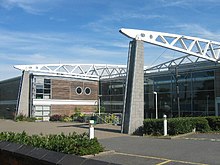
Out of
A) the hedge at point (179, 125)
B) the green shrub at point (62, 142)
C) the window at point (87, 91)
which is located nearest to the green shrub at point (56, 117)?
the window at point (87, 91)

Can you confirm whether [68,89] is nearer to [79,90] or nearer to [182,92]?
[79,90]

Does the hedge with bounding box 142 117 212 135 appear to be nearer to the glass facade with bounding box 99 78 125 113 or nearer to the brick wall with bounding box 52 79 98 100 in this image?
the glass facade with bounding box 99 78 125 113

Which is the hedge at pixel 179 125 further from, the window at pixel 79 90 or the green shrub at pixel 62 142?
the window at pixel 79 90

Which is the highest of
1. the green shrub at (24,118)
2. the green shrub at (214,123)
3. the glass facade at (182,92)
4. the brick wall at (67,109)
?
the glass facade at (182,92)

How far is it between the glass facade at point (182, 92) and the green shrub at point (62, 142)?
78.5ft

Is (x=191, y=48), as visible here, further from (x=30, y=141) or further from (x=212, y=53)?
(x=30, y=141)

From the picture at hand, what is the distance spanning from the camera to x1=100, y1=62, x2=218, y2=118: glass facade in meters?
31.7

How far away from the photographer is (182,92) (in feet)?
112

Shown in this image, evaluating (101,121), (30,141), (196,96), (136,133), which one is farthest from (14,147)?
(196,96)

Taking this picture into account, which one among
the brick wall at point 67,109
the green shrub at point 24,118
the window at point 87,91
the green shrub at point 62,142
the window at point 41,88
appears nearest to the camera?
the green shrub at point 62,142

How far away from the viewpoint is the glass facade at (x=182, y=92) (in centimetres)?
3167

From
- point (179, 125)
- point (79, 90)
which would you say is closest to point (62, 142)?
point (179, 125)

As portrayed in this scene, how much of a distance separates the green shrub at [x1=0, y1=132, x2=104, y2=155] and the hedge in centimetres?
925

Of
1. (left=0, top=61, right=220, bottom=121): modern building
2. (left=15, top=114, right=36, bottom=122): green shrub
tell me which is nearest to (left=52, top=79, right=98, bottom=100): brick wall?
(left=0, top=61, right=220, bottom=121): modern building
